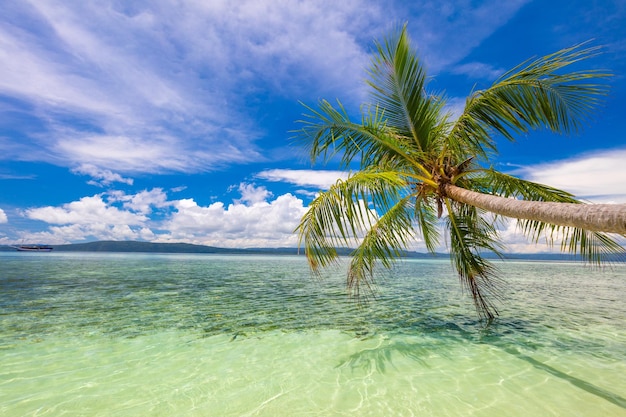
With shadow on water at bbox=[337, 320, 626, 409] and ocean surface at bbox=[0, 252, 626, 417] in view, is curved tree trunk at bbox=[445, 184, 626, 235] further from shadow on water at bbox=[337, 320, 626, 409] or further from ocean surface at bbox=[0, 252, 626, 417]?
shadow on water at bbox=[337, 320, 626, 409]

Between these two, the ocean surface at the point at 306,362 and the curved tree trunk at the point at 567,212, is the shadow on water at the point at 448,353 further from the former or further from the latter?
the curved tree trunk at the point at 567,212

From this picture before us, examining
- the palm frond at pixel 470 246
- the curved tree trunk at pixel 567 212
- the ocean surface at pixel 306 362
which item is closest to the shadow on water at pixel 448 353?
the ocean surface at pixel 306 362

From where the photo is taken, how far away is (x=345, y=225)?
16.0 ft

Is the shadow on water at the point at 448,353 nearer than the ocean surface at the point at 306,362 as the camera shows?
No

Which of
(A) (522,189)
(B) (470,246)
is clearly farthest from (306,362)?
(A) (522,189)

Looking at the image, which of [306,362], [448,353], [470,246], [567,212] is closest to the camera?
[567,212]

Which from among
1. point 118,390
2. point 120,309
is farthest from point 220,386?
point 120,309

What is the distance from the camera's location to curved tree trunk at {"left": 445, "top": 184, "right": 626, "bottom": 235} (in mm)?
2576

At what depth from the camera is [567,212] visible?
310 cm

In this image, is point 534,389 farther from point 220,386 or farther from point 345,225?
point 220,386

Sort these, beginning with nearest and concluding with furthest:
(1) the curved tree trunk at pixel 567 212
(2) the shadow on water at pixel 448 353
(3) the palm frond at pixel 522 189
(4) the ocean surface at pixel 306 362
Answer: (1) the curved tree trunk at pixel 567 212 < (4) the ocean surface at pixel 306 362 < (2) the shadow on water at pixel 448 353 < (3) the palm frond at pixel 522 189

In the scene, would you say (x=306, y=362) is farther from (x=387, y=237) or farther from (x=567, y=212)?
(x=567, y=212)

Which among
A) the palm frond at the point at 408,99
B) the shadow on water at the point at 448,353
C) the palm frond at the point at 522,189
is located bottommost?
the shadow on water at the point at 448,353

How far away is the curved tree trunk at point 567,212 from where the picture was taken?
8.45 feet
